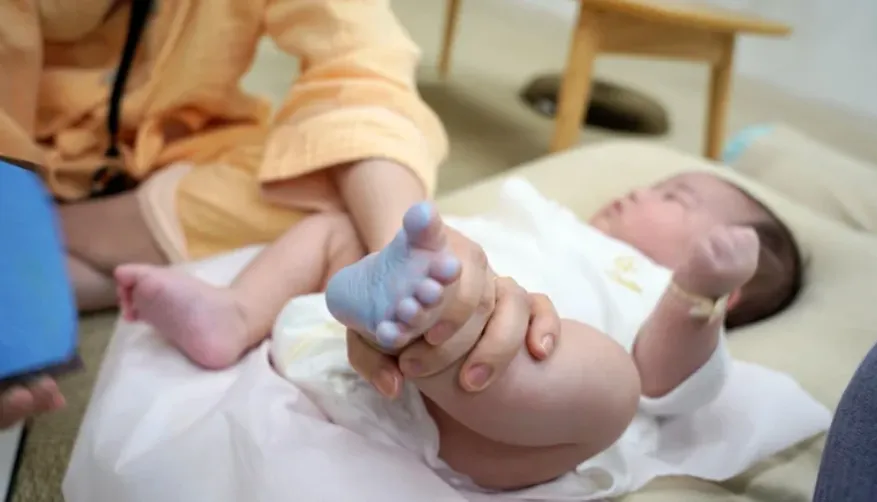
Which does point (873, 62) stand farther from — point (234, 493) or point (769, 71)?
point (234, 493)

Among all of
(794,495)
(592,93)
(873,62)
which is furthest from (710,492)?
(873,62)

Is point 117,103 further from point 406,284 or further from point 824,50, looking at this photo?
point 824,50

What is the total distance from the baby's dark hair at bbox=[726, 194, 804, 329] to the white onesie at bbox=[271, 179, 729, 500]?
0.13m

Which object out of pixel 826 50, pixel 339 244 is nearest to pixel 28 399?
pixel 339 244

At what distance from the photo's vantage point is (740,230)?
624 mm

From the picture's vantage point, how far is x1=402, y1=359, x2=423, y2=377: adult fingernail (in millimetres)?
491

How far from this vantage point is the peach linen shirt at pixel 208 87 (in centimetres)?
79

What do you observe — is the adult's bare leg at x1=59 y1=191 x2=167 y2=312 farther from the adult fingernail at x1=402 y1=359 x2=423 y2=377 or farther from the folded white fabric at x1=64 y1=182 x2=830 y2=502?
the adult fingernail at x1=402 y1=359 x2=423 y2=377

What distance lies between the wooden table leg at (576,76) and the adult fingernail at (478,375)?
3.30ft

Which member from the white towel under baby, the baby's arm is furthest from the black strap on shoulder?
the baby's arm

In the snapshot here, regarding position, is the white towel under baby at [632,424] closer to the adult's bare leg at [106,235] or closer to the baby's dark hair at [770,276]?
the baby's dark hair at [770,276]

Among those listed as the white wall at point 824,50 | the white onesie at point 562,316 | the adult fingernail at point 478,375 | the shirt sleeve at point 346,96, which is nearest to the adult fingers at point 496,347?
the adult fingernail at point 478,375

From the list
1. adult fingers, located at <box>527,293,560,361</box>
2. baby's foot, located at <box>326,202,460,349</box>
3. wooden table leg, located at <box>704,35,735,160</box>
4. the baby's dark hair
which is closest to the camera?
baby's foot, located at <box>326,202,460,349</box>

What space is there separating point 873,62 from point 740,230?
5.82 feet
